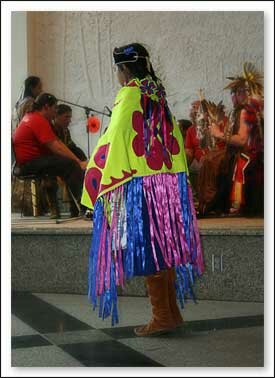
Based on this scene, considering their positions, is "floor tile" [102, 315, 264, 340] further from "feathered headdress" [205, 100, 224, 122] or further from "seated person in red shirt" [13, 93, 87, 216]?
"feathered headdress" [205, 100, 224, 122]

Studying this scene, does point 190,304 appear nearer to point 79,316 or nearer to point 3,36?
point 79,316

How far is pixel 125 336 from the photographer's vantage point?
8.13ft

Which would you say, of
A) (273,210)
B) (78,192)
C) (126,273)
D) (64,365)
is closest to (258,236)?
(273,210)

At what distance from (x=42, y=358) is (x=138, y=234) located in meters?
0.54

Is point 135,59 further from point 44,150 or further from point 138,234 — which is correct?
point 138,234

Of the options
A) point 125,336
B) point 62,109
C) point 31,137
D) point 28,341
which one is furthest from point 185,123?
point 28,341

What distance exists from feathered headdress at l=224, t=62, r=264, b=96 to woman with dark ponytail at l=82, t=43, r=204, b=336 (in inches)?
10.7

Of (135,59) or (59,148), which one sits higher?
(135,59)

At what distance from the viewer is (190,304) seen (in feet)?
8.45

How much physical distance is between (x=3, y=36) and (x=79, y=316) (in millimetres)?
1040

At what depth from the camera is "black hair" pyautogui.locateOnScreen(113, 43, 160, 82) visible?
247cm

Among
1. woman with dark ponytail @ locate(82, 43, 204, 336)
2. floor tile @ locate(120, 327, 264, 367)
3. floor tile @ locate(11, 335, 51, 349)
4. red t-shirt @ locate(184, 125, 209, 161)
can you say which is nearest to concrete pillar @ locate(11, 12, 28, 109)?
woman with dark ponytail @ locate(82, 43, 204, 336)

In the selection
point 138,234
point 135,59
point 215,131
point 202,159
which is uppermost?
point 135,59

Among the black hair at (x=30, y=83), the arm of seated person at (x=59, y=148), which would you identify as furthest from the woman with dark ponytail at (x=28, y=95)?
the arm of seated person at (x=59, y=148)
